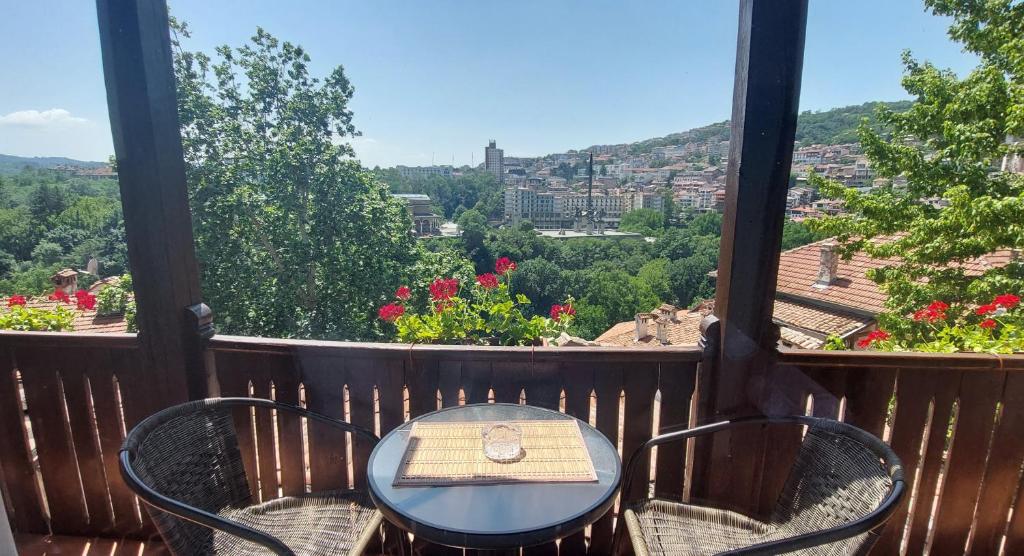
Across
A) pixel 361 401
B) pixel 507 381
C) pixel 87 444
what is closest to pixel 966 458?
pixel 507 381

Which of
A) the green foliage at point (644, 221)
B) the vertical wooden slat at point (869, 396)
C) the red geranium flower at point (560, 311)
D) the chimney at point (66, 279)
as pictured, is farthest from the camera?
the green foliage at point (644, 221)

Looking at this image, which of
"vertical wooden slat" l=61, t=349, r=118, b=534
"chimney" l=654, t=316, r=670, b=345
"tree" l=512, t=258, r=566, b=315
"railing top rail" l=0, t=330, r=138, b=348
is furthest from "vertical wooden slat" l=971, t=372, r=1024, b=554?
"tree" l=512, t=258, r=566, b=315

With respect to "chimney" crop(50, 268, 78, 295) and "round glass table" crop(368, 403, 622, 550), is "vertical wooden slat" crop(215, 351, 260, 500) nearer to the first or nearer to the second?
"round glass table" crop(368, 403, 622, 550)

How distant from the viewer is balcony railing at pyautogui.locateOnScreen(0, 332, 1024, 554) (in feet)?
4.86

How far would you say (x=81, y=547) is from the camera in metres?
1.74

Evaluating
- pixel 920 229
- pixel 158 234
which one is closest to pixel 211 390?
pixel 158 234

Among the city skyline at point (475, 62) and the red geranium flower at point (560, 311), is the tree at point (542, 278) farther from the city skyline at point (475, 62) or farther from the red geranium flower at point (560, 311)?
the red geranium flower at point (560, 311)

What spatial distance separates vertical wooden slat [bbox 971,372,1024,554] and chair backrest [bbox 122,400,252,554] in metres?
2.29

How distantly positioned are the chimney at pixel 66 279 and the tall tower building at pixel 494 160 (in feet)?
34.4

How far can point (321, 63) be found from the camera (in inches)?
351

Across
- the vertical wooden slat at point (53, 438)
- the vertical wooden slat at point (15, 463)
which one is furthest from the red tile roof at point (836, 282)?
the vertical wooden slat at point (15, 463)

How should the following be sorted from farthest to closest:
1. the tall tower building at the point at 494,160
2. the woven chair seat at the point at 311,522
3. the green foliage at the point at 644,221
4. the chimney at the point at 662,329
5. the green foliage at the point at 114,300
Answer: the tall tower building at the point at 494,160
the green foliage at the point at 644,221
the chimney at the point at 662,329
the green foliage at the point at 114,300
the woven chair seat at the point at 311,522

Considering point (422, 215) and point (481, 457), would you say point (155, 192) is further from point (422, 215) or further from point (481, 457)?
point (422, 215)

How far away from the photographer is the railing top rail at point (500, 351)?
147cm
